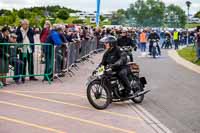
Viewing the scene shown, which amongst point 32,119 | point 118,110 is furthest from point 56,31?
point 32,119

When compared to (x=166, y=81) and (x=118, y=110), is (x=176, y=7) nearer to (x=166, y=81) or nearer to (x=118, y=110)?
(x=166, y=81)

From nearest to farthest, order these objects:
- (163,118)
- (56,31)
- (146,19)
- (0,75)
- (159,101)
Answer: (163,118) < (159,101) < (0,75) < (56,31) < (146,19)

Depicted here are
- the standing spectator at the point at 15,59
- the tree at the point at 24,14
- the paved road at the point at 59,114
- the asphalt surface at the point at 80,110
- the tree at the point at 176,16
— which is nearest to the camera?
the paved road at the point at 59,114

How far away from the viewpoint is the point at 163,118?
9.78 meters

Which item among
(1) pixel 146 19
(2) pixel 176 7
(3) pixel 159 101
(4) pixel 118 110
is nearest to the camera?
(4) pixel 118 110

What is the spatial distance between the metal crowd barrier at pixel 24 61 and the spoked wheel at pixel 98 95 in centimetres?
356

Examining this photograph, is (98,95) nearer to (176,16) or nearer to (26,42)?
(26,42)

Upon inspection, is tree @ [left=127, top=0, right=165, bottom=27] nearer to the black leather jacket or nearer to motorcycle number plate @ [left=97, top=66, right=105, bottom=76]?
the black leather jacket

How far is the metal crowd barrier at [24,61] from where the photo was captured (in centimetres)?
1355

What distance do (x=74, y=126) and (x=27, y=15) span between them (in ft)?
192

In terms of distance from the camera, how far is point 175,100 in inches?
478

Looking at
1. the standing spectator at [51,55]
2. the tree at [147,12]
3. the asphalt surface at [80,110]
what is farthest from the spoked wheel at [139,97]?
the tree at [147,12]

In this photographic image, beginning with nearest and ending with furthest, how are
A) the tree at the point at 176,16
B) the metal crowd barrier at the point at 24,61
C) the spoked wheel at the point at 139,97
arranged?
the spoked wheel at the point at 139,97
the metal crowd barrier at the point at 24,61
the tree at the point at 176,16

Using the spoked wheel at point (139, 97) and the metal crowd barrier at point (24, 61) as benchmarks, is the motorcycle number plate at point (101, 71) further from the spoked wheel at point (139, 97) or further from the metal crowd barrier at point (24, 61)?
the metal crowd barrier at point (24, 61)
